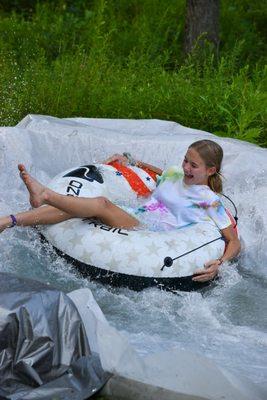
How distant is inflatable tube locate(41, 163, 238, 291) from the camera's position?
15.4ft

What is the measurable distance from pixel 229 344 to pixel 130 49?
5.03 m

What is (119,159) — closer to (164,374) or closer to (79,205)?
(79,205)

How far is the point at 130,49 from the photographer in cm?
862

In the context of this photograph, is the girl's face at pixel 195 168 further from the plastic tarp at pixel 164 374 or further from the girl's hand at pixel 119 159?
the plastic tarp at pixel 164 374

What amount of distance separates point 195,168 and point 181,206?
0.23m

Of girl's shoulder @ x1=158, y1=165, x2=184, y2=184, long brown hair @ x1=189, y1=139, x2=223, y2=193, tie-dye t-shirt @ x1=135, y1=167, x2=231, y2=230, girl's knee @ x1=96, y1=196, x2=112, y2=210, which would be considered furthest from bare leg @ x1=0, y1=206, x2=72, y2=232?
long brown hair @ x1=189, y1=139, x2=223, y2=193

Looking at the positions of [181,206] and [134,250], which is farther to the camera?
[181,206]

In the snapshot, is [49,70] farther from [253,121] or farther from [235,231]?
[235,231]

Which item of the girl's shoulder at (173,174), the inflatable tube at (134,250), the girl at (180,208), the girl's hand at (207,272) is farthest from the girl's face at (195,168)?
the girl's hand at (207,272)

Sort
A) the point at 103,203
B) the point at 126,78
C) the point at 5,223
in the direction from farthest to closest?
the point at 126,78 < the point at 103,203 < the point at 5,223

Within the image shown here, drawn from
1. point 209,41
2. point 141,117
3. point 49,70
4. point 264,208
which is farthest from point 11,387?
A: point 209,41

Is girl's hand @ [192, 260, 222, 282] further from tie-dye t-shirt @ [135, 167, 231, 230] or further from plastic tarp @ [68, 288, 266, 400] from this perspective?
plastic tarp @ [68, 288, 266, 400]

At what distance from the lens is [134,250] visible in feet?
15.4

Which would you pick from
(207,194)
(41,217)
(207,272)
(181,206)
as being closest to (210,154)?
(207,194)
